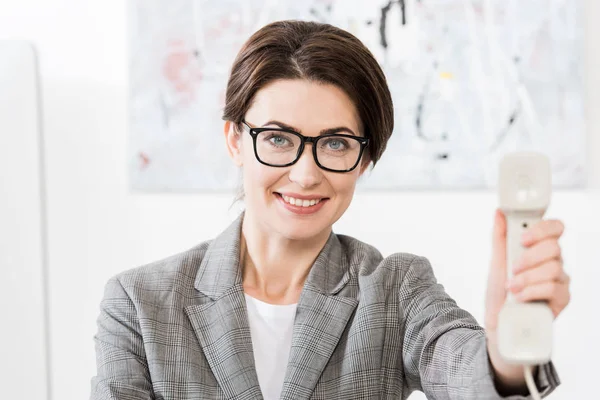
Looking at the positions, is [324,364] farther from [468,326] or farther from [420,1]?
[420,1]

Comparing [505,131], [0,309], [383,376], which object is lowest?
[0,309]

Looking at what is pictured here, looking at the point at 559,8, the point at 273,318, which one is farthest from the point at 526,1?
the point at 273,318

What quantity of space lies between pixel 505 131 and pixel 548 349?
172 cm

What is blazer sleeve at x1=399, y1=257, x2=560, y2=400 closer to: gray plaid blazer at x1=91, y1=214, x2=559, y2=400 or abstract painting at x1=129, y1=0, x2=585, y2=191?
gray plaid blazer at x1=91, y1=214, x2=559, y2=400

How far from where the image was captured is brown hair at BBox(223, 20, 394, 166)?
1.43 m

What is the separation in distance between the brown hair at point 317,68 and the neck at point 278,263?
217mm


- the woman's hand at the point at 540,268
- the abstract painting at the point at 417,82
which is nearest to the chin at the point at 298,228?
the woman's hand at the point at 540,268

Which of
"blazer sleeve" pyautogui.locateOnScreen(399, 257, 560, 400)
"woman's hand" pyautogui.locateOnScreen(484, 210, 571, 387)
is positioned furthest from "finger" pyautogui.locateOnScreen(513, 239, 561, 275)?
"blazer sleeve" pyautogui.locateOnScreen(399, 257, 560, 400)

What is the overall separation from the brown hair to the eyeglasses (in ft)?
0.21

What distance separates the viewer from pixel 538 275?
37.1 inches

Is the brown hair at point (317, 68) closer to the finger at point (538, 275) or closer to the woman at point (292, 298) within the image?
the woman at point (292, 298)

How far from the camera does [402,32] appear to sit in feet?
8.47

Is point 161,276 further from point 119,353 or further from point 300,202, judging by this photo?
point 300,202

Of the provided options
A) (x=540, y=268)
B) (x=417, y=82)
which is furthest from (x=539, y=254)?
(x=417, y=82)
